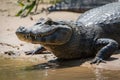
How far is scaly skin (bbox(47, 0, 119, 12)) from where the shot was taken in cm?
1134

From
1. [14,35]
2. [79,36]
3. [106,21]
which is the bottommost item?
[14,35]

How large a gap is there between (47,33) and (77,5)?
4.41 m

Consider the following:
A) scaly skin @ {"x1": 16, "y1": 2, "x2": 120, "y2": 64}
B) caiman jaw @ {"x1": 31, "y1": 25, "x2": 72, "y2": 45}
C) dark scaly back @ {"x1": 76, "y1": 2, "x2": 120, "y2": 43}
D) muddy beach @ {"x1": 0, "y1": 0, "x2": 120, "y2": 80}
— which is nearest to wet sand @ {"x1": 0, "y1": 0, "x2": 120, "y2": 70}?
muddy beach @ {"x1": 0, "y1": 0, "x2": 120, "y2": 80}

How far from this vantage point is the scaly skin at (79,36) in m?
7.02

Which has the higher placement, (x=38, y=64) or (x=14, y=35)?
(x=14, y=35)

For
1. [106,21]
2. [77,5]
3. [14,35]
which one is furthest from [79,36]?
[77,5]

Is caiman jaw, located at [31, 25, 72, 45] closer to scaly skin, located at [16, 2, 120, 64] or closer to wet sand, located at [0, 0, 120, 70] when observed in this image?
scaly skin, located at [16, 2, 120, 64]

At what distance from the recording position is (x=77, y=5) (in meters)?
11.4

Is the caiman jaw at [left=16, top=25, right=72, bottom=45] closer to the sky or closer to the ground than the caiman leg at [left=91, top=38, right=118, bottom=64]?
closer to the sky

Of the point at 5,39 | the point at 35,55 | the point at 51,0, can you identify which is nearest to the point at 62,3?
the point at 51,0

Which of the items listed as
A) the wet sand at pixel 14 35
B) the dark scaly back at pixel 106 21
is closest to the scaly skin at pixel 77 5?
the wet sand at pixel 14 35

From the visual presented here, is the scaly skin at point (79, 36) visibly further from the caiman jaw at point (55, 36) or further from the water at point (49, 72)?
the water at point (49, 72)

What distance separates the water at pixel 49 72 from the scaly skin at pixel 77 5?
4066 mm

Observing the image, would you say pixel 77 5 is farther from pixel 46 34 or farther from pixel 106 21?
pixel 46 34
